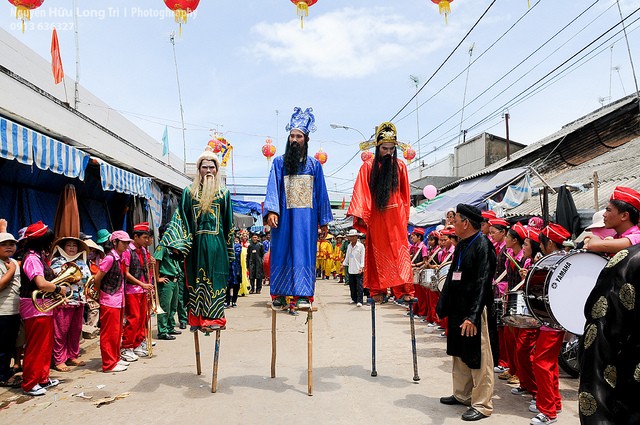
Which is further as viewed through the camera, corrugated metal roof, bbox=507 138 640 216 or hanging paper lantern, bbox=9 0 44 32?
corrugated metal roof, bbox=507 138 640 216

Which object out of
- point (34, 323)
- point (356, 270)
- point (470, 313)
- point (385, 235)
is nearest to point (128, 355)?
point (34, 323)

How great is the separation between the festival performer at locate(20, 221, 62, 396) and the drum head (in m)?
4.93

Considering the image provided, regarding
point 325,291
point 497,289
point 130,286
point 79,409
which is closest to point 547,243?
point 497,289

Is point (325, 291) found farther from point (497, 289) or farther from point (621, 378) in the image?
point (621, 378)

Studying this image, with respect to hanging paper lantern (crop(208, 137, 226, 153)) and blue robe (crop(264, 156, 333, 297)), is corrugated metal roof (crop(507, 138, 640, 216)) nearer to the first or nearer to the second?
blue robe (crop(264, 156, 333, 297))

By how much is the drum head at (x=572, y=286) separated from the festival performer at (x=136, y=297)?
17.0 feet

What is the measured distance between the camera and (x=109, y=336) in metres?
5.79

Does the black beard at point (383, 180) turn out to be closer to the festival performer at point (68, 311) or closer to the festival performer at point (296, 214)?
the festival performer at point (296, 214)

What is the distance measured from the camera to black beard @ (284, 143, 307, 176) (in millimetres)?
5141

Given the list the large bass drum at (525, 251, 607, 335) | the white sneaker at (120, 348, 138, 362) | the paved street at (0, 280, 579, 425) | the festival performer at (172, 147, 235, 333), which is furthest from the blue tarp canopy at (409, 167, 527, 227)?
the white sneaker at (120, 348, 138, 362)

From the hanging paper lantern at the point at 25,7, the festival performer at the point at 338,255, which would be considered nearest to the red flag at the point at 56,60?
the hanging paper lantern at the point at 25,7

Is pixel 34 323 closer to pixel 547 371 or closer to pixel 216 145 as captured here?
pixel 547 371

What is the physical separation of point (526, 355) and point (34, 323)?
510cm

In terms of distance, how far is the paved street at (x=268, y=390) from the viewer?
4.02m
